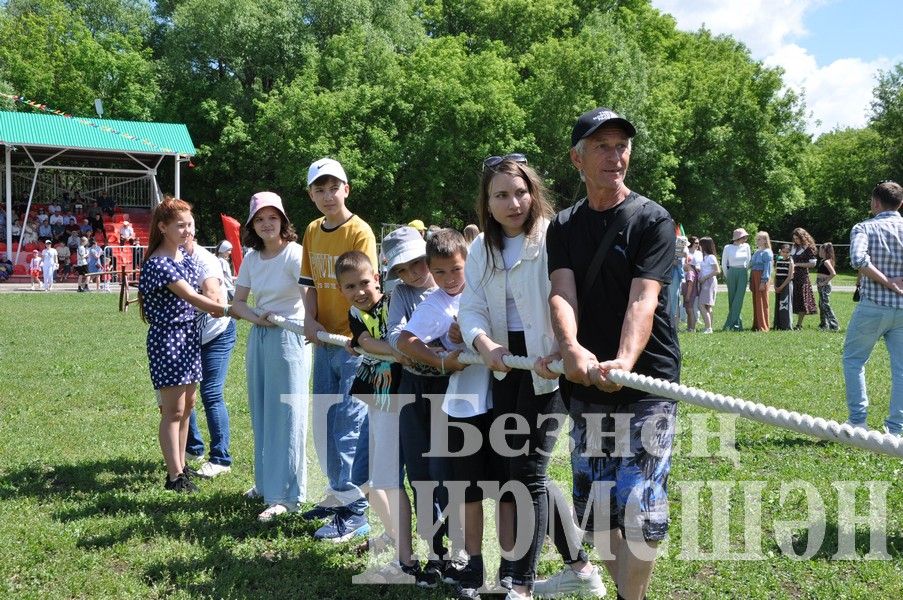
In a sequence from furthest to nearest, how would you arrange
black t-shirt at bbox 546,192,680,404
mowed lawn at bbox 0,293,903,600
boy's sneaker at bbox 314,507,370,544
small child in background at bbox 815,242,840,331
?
1. small child in background at bbox 815,242,840,331
2. boy's sneaker at bbox 314,507,370,544
3. mowed lawn at bbox 0,293,903,600
4. black t-shirt at bbox 546,192,680,404

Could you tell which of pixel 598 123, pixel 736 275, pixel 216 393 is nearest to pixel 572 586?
pixel 598 123

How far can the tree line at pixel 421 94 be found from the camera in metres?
38.3

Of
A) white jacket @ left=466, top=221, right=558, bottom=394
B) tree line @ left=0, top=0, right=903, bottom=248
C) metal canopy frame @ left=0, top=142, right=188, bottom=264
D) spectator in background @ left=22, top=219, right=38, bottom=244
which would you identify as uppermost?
tree line @ left=0, top=0, right=903, bottom=248

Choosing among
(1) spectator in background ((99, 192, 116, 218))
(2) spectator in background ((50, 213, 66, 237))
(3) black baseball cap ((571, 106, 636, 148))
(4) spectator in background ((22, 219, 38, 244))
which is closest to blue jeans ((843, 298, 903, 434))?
(3) black baseball cap ((571, 106, 636, 148))

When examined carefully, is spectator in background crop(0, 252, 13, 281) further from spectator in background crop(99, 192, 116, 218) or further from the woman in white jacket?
the woman in white jacket

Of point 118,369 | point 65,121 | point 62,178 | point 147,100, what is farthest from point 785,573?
point 147,100

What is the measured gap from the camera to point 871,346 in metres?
6.36

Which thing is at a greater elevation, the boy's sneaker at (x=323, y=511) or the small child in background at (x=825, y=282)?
the small child in background at (x=825, y=282)

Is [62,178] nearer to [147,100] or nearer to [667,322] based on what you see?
[147,100]

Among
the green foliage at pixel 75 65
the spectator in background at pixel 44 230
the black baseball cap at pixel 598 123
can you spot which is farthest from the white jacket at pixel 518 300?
the green foliage at pixel 75 65

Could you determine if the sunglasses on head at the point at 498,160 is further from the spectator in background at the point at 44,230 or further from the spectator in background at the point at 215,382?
the spectator in background at the point at 44,230

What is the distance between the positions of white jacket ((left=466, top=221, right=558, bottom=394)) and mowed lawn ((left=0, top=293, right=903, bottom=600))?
1324 mm

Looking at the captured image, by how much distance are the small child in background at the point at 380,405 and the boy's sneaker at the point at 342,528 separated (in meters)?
0.22

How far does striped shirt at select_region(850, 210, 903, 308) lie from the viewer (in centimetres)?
623
